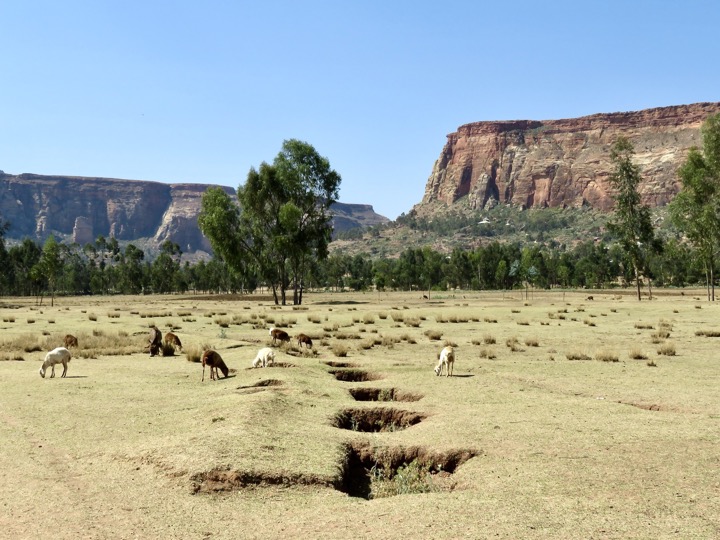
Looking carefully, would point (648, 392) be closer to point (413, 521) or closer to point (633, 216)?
point (413, 521)

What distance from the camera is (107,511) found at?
26.3ft

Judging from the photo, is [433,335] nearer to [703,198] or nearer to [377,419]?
[377,419]

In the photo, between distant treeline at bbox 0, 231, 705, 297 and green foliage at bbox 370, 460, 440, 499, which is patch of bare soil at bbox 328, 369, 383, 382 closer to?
green foliage at bbox 370, 460, 440, 499

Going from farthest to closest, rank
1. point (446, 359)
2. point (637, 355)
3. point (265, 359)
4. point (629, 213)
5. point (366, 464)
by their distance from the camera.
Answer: point (629, 213)
point (637, 355)
point (265, 359)
point (446, 359)
point (366, 464)

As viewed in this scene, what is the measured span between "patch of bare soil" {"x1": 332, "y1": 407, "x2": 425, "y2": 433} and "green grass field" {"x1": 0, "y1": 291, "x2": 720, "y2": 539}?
45mm

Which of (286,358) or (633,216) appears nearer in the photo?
Answer: (286,358)

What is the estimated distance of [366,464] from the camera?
10711 mm

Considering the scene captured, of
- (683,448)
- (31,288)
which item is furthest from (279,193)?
(31,288)

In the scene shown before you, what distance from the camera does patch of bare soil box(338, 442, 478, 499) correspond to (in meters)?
9.41

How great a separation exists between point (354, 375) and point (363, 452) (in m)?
8.92

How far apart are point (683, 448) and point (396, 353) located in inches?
637

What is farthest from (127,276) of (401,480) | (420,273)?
(401,480)

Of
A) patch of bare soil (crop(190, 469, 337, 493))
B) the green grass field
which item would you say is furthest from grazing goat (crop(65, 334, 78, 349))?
patch of bare soil (crop(190, 469, 337, 493))

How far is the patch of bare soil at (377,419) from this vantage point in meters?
13.5
